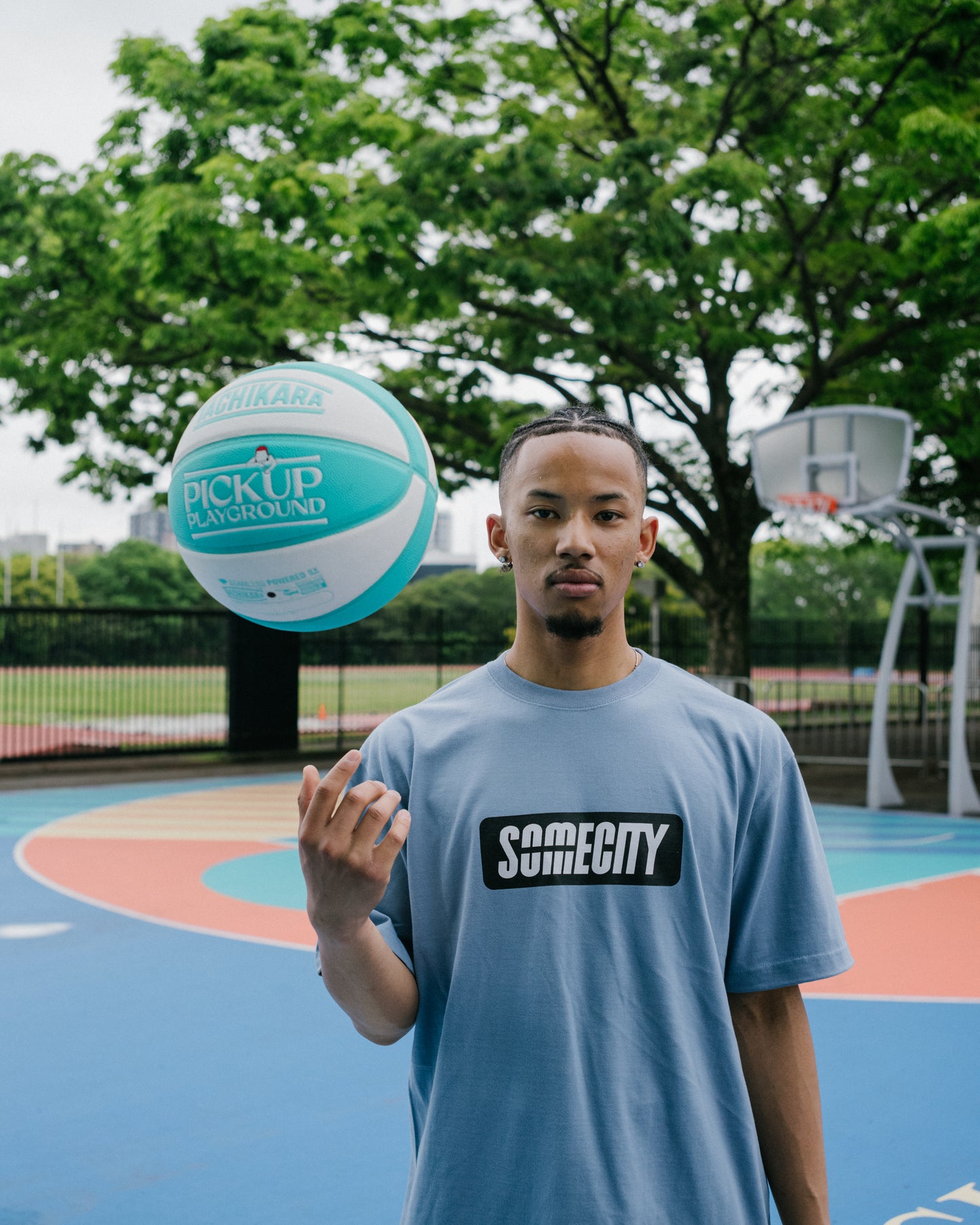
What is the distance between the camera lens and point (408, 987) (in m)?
1.84

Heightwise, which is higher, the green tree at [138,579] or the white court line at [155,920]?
the green tree at [138,579]

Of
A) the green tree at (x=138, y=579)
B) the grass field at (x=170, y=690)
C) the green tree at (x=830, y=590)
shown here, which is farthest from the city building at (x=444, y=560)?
the green tree at (x=830, y=590)

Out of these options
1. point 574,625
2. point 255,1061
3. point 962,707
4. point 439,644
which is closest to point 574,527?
point 574,625

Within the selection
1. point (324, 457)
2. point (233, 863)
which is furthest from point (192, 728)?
point (324, 457)

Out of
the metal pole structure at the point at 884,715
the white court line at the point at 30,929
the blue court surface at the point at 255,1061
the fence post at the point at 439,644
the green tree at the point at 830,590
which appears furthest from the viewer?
the green tree at the point at 830,590

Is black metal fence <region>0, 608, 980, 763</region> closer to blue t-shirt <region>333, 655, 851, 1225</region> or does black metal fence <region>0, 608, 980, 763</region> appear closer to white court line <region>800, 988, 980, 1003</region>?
white court line <region>800, 988, 980, 1003</region>

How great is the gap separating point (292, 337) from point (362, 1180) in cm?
1439

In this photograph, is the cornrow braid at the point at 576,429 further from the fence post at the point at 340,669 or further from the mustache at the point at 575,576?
the fence post at the point at 340,669

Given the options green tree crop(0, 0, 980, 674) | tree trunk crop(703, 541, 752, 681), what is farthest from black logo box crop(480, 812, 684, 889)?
tree trunk crop(703, 541, 752, 681)

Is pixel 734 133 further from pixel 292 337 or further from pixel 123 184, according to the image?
pixel 123 184

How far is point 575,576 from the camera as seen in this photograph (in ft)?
6.23

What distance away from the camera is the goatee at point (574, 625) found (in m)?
1.91

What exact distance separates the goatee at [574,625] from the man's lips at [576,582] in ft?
0.12

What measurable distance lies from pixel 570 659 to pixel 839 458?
39.8 feet
